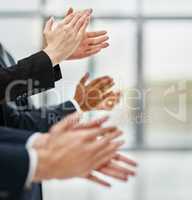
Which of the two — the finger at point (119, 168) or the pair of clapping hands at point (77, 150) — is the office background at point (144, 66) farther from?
the finger at point (119, 168)

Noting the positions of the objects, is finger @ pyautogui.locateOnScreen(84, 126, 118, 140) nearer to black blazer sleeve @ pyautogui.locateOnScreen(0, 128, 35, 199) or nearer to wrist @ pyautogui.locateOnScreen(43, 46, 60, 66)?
black blazer sleeve @ pyautogui.locateOnScreen(0, 128, 35, 199)

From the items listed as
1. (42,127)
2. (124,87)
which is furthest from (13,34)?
(42,127)

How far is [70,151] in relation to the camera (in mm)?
581

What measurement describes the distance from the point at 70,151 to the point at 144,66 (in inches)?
67.1

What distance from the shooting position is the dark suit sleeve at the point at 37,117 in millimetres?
1007

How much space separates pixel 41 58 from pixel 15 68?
0.21 ft

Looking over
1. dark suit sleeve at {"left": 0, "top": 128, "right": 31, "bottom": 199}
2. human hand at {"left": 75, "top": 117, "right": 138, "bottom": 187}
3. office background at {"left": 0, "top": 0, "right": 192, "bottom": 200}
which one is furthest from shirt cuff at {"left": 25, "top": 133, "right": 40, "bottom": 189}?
office background at {"left": 0, "top": 0, "right": 192, "bottom": 200}

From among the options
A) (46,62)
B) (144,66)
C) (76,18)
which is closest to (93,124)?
(46,62)

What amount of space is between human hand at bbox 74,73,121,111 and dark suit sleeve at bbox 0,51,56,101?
0.14 meters

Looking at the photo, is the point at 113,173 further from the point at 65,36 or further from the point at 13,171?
the point at 65,36

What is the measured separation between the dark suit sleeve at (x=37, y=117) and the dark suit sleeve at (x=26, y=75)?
0.26 ft

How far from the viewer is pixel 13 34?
2.13m

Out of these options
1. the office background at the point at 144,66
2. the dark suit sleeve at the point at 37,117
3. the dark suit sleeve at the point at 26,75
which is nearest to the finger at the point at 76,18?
the dark suit sleeve at the point at 26,75

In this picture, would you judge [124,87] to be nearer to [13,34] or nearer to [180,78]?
[180,78]
